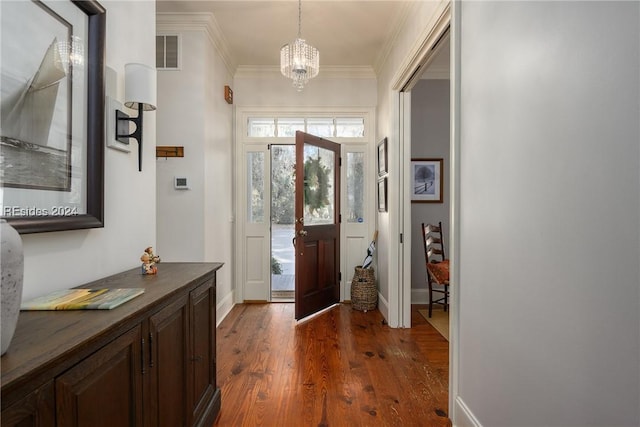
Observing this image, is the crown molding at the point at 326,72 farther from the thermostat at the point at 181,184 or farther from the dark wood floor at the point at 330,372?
the dark wood floor at the point at 330,372

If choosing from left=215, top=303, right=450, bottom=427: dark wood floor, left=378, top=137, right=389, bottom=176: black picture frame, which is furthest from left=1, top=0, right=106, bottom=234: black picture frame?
left=378, top=137, right=389, bottom=176: black picture frame

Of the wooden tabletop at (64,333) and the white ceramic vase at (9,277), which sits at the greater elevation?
the white ceramic vase at (9,277)

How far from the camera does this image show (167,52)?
3.20 meters

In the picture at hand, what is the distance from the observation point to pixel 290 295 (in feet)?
15.3

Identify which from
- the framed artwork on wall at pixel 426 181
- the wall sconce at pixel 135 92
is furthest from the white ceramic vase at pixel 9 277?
the framed artwork on wall at pixel 426 181

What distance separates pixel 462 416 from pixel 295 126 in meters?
3.52

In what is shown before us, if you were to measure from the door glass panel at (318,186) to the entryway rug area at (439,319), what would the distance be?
1.51 m

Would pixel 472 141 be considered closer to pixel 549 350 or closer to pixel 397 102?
pixel 549 350

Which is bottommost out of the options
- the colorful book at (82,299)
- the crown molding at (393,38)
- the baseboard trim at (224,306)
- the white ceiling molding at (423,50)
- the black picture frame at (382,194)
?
the baseboard trim at (224,306)

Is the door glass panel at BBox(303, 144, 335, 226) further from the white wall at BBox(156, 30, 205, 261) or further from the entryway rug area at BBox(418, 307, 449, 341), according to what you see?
the entryway rug area at BBox(418, 307, 449, 341)

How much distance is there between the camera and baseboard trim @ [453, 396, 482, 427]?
162 cm

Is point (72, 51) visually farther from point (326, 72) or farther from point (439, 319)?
point (439, 319)

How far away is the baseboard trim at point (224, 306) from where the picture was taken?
11.6ft

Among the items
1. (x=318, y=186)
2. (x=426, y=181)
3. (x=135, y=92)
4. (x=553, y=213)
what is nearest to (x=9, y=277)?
(x=135, y=92)
